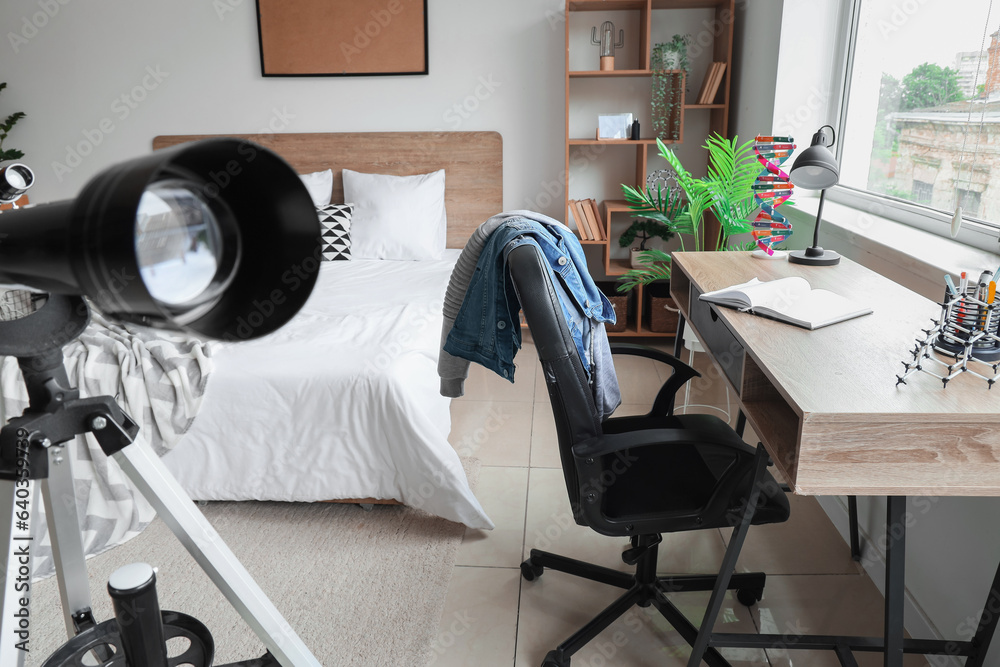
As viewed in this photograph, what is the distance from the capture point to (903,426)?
1.03 metres

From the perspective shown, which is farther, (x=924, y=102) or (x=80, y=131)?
(x=80, y=131)

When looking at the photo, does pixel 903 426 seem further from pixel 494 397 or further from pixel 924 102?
pixel 494 397

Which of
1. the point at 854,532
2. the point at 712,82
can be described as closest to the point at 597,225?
the point at 712,82

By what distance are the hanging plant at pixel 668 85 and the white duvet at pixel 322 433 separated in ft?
6.96

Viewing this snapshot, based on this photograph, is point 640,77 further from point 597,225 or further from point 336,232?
point 336,232

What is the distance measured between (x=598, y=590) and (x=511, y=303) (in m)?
0.90

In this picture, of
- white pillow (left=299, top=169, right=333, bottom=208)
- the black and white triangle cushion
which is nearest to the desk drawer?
the black and white triangle cushion

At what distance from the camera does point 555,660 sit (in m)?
1.55

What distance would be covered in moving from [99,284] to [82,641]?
1.68 ft

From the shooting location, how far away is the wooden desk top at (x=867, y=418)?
1.03 m

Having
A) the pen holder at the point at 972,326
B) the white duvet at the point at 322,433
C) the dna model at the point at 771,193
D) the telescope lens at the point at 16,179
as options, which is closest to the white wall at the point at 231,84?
the dna model at the point at 771,193

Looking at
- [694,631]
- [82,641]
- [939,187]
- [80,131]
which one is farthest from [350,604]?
[80,131]

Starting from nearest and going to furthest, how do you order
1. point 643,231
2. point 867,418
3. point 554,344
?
point 867,418 < point 554,344 < point 643,231

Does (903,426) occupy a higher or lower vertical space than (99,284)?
lower
